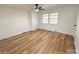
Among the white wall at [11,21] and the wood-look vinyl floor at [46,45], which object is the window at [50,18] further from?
the white wall at [11,21]

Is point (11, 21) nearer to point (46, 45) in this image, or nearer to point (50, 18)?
point (46, 45)

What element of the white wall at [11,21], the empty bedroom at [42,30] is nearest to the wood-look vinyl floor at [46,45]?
the empty bedroom at [42,30]

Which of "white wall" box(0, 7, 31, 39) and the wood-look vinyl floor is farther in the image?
"white wall" box(0, 7, 31, 39)

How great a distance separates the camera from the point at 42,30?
2.82 m

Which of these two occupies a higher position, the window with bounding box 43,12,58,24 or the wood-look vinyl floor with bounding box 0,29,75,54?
the window with bounding box 43,12,58,24

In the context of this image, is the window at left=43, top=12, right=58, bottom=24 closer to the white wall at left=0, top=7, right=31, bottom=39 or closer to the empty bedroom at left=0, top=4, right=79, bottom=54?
the empty bedroom at left=0, top=4, right=79, bottom=54

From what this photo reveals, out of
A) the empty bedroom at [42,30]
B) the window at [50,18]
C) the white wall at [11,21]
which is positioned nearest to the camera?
the empty bedroom at [42,30]

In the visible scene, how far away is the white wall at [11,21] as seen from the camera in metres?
3.19

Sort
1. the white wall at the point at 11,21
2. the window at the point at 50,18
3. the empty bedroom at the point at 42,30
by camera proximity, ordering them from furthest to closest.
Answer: the white wall at the point at 11,21 < the window at the point at 50,18 < the empty bedroom at the point at 42,30

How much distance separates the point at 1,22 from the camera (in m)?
3.35

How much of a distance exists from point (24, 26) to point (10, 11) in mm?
1167

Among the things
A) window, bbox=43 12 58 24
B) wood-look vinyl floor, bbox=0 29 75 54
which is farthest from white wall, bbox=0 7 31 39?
window, bbox=43 12 58 24

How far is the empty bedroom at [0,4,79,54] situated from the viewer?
1.80 m
